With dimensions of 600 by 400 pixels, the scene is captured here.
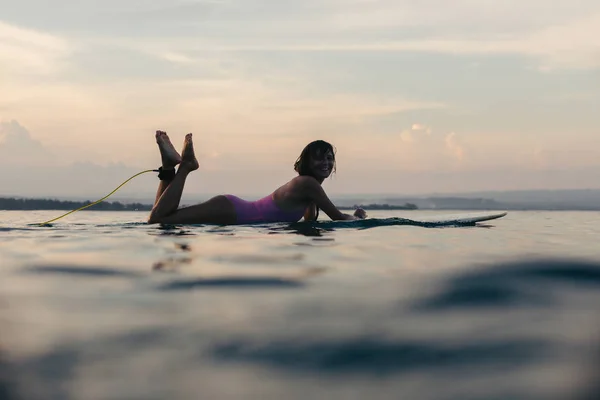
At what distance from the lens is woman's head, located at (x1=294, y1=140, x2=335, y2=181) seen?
667 cm

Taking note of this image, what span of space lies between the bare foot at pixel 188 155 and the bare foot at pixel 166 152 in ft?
0.21

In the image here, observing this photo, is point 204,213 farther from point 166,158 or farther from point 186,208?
point 166,158

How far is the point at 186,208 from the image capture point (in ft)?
21.7

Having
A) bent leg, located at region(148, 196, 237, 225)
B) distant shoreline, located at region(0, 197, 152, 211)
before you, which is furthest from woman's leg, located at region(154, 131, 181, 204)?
distant shoreline, located at region(0, 197, 152, 211)

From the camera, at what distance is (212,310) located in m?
2.15

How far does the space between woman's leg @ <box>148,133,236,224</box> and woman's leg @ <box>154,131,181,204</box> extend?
3.1 inches

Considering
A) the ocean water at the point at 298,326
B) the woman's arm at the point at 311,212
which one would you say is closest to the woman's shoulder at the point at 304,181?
the woman's arm at the point at 311,212

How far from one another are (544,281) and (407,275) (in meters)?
0.70

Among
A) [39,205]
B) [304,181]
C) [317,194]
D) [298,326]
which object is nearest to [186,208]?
[304,181]

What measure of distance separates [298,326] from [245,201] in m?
4.85

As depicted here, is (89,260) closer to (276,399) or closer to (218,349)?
(218,349)

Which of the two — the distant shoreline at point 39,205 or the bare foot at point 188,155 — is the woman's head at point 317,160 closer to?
the bare foot at point 188,155

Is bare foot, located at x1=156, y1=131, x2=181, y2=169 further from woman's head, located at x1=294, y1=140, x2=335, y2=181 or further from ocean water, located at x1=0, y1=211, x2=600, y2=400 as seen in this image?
ocean water, located at x1=0, y1=211, x2=600, y2=400

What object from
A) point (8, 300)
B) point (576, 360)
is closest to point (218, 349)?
point (576, 360)
